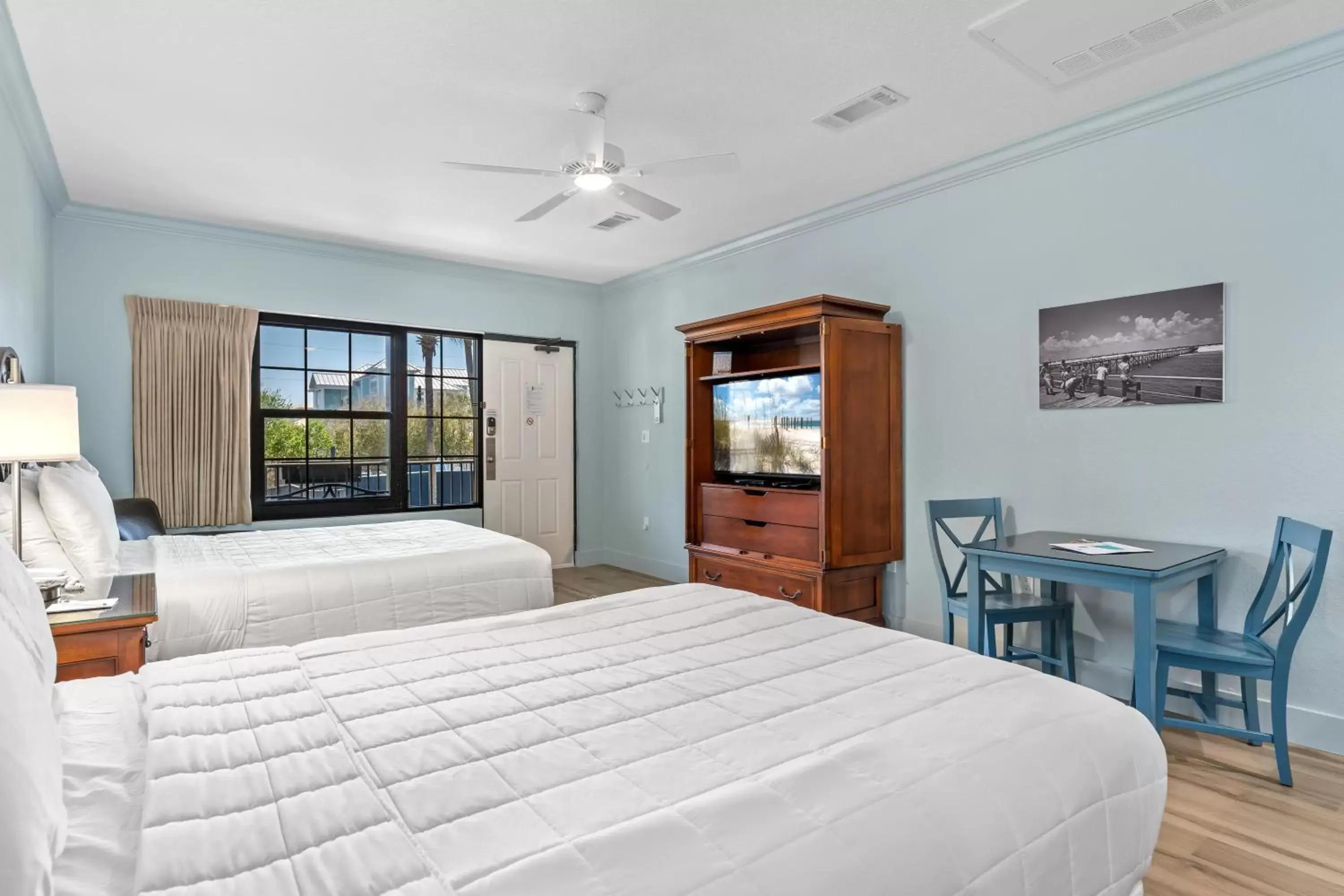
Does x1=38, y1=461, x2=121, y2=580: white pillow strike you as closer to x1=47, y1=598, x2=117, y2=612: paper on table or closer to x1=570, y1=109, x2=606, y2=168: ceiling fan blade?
x1=47, y1=598, x2=117, y2=612: paper on table

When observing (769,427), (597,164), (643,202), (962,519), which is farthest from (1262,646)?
(597,164)

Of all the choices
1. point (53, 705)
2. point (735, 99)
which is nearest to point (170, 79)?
point (735, 99)

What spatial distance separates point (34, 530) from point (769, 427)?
11.4ft

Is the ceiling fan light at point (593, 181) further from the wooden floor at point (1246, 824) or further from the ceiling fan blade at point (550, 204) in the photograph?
the wooden floor at point (1246, 824)

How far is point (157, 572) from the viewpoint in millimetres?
2949

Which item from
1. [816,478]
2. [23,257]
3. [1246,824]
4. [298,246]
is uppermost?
[298,246]

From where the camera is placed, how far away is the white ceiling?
2.47 meters

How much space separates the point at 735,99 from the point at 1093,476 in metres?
2.38

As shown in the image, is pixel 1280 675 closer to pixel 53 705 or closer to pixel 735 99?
pixel 735 99

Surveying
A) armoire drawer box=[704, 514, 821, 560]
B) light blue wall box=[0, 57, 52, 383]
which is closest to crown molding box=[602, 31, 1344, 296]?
armoire drawer box=[704, 514, 821, 560]

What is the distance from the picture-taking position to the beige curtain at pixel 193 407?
4594 mm

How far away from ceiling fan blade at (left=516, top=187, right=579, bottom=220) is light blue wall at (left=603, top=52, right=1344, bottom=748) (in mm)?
1935

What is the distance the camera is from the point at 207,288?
15.9 ft

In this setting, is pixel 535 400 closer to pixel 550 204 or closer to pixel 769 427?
pixel 769 427
